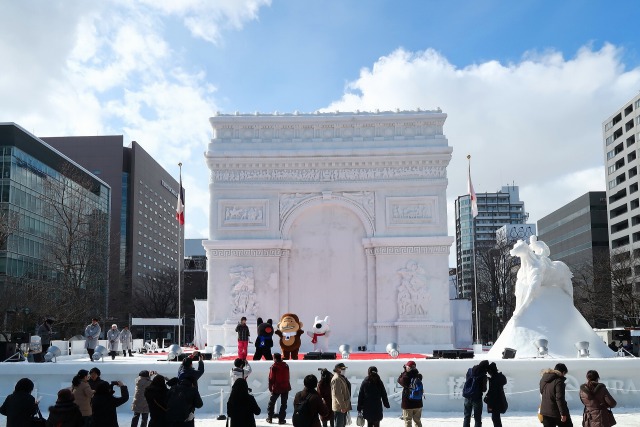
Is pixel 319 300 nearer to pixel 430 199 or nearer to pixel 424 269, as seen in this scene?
pixel 424 269

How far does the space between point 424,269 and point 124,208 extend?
8345 cm

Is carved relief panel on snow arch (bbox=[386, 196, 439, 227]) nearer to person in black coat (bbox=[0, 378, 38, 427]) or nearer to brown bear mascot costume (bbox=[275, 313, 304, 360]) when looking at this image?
brown bear mascot costume (bbox=[275, 313, 304, 360])

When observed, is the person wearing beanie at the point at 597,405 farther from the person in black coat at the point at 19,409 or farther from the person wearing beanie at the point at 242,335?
the person wearing beanie at the point at 242,335

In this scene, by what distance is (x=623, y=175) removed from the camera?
83188mm

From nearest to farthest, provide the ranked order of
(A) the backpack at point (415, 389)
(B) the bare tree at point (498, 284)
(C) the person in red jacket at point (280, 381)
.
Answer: (A) the backpack at point (415, 389) → (C) the person in red jacket at point (280, 381) → (B) the bare tree at point (498, 284)

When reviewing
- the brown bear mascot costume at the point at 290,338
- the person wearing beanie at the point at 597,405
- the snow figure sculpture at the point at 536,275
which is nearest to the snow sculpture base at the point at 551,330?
the snow figure sculpture at the point at 536,275

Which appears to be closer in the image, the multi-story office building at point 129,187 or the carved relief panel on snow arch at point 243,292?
the carved relief panel on snow arch at point 243,292

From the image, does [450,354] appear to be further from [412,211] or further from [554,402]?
[412,211]

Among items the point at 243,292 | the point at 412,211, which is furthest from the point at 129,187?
the point at 412,211

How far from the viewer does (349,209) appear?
3356 centimetres

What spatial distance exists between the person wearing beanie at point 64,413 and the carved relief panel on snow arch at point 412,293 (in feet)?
78.6

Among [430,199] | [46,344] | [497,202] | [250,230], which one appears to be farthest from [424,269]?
[497,202]

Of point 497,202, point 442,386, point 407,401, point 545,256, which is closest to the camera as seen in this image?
point 407,401

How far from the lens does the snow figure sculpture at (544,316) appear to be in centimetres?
2083
